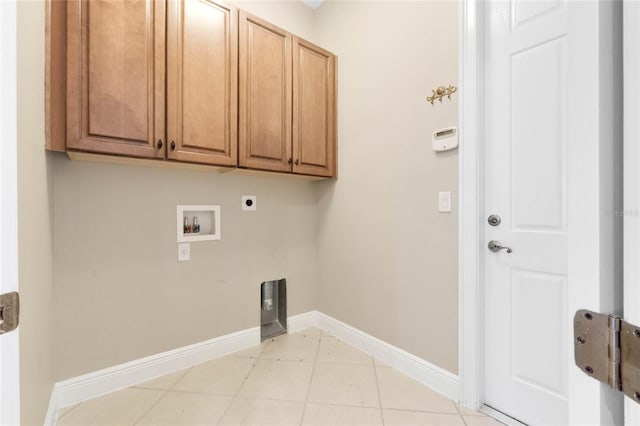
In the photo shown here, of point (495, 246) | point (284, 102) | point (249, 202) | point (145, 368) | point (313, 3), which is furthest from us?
point (313, 3)

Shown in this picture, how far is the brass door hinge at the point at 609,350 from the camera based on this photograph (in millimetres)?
300

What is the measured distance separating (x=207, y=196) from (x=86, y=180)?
2.25 ft

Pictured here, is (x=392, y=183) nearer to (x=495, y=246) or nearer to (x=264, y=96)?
(x=495, y=246)

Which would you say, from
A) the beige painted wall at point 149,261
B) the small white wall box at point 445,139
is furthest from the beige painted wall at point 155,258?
the small white wall box at point 445,139

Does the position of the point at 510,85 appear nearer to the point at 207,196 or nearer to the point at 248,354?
the point at 207,196

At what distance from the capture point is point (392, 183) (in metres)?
1.97

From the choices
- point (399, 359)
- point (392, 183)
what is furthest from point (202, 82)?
point (399, 359)

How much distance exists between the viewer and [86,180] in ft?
5.34

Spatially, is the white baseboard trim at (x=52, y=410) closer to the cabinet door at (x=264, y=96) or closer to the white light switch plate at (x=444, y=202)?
the cabinet door at (x=264, y=96)

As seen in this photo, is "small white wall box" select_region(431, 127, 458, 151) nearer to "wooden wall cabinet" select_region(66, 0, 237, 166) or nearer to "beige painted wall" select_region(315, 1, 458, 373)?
"beige painted wall" select_region(315, 1, 458, 373)

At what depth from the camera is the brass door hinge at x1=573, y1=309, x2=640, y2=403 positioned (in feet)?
0.98

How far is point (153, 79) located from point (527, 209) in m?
2.07

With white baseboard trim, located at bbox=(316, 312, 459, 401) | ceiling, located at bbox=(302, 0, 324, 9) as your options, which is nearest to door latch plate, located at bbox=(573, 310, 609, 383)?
white baseboard trim, located at bbox=(316, 312, 459, 401)

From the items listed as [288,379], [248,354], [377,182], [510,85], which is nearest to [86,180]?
[248,354]
